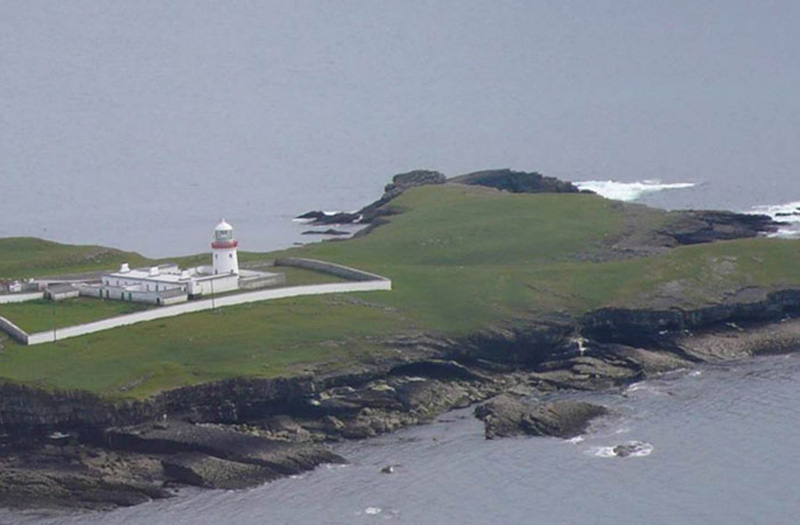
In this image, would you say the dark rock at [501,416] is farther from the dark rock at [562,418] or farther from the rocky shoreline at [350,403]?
the dark rock at [562,418]

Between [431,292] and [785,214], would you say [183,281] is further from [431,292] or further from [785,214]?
[785,214]

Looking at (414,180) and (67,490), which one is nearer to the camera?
(67,490)

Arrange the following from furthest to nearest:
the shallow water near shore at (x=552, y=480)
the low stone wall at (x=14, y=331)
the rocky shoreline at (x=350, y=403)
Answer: the low stone wall at (x=14, y=331) < the rocky shoreline at (x=350, y=403) < the shallow water near shore at (x=552, y=480)

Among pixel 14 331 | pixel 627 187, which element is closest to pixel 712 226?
pixel 627 187

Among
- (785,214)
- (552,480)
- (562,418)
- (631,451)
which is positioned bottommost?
(552,480)

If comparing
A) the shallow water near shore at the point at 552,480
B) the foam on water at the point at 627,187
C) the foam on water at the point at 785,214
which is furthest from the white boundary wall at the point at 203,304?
the foam on water at the point at 627,187

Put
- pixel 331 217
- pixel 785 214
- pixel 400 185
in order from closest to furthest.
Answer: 1. pixel 785 214
2. pixel 331 217
3. pixel 400 185

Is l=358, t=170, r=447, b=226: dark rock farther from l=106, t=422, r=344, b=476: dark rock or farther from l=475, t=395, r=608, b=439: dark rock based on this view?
l=106, t=422, r=344, b=476: dark rock

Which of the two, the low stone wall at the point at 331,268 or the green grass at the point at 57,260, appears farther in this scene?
the green grass at the point at 57,260
